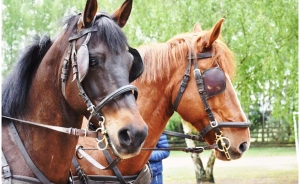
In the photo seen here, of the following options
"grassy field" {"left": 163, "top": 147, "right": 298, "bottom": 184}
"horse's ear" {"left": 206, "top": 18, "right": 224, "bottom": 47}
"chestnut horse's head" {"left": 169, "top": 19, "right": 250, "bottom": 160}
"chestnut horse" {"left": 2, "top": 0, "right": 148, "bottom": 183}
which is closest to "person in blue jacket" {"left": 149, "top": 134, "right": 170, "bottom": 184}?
"chestnut horse's head" {"left": 169, "top": 19, "right": 250, "bottom": 160}

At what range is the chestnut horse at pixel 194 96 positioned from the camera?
3.46 meters

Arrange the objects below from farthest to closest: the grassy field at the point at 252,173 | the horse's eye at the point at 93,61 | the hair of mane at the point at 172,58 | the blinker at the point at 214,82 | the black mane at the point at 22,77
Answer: the grassy field at the point at 252,173 → the hair of mane at the point at 172,58 → the blinker at the point at 214,82 → the black mane at the point at 22,77 → the horse's eye at the point at 93,61

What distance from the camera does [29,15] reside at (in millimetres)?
14047

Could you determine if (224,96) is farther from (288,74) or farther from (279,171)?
(279,171)

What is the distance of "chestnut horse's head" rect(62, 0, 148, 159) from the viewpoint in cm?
219

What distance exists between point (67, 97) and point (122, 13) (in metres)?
0.63

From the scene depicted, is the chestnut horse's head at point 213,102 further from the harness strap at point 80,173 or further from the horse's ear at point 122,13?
the horse's ear at point 122,13

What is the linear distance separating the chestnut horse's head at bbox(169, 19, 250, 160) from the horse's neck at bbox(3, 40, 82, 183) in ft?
4.07

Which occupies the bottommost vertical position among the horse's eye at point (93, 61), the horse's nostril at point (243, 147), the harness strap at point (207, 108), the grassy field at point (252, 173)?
the grassy field at point (252, 173)

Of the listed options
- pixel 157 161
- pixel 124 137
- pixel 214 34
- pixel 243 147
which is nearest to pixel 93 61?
pixel 124 137

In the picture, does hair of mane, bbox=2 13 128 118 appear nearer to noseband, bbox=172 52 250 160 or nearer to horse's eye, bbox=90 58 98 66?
horse's eye, bbox=90 58 98 66

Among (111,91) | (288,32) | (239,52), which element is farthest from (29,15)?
(111,91)

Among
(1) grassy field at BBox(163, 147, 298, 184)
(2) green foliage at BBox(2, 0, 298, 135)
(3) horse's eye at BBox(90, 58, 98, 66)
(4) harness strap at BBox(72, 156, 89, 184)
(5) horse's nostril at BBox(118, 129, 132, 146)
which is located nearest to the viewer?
(5) horse's nostril at BBox(118, 129, 132, 146)

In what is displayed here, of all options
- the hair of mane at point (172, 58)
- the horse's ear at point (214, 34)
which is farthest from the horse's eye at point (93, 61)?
the horse's ear at point (214, 34)
